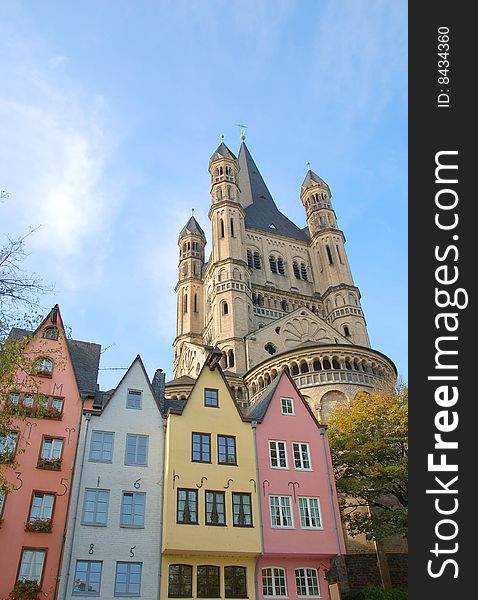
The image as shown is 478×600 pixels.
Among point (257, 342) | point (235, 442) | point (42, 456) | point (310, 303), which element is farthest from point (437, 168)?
point (310, 303)

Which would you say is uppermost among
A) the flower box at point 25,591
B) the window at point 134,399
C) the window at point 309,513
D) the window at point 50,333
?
the window at point 50,333

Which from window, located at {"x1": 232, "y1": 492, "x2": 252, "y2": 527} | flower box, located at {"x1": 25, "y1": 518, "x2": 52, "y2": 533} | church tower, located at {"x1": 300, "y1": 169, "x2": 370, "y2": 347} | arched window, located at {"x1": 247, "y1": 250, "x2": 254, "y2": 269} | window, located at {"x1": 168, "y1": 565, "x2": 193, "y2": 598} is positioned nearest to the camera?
flower box, located at {"x1": 25, "y1": 518, "x2": 52, "y2": 533}

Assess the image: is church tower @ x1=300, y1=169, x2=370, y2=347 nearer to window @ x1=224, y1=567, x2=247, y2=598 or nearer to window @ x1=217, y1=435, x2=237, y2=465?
window @ x1=217, y1=435, x2=237, y2=465

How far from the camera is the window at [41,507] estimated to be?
20.5m

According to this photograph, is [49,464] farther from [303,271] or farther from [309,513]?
[303,271]

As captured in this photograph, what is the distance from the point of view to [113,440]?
2297 centimetres

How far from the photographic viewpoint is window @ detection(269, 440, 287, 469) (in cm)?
2413

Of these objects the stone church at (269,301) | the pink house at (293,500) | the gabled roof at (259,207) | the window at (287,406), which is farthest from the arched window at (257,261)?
the window at (287,406)

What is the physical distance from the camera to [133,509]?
849 inches

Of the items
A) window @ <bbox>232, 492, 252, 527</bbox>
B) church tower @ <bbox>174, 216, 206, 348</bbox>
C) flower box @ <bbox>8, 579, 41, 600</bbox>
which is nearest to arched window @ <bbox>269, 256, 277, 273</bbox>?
church tower @ <bbox>174, 216, 206, 348</bbox>

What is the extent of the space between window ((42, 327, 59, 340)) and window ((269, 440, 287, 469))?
11.9m

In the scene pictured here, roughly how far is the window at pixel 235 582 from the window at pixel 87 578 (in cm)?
511

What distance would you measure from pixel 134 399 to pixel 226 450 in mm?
5007

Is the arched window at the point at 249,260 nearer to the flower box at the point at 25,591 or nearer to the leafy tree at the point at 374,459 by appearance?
the leafy tree at the point at 374,459
